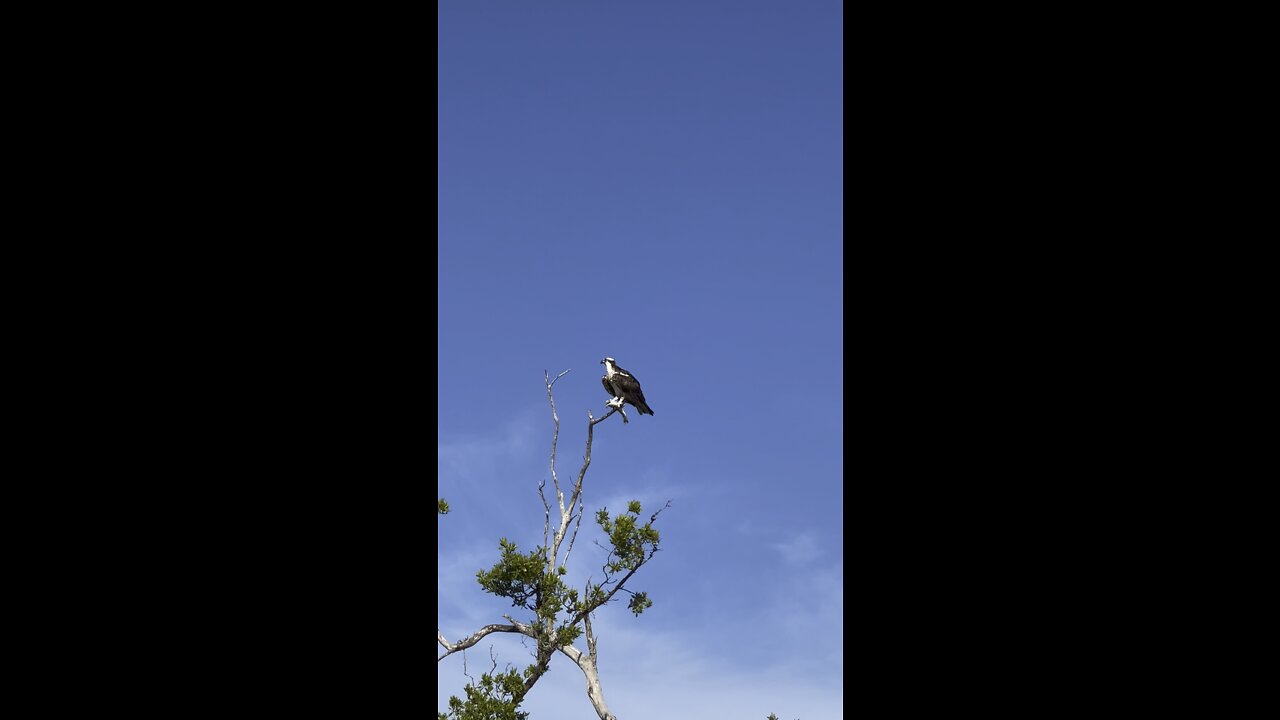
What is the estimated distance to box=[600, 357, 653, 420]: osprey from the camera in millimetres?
7781

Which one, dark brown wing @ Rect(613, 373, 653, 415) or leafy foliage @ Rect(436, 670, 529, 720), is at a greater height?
dark brown wing @ Rect(613, 373, 653, 415)

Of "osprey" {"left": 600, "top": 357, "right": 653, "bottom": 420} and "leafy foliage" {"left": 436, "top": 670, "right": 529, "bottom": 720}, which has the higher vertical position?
"osprey" {"left": 600, "top": 357, "right": 653, "bottom": 420}

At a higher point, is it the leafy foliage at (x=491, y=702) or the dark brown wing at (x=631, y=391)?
the dark brown wing at (x=631, y=391)

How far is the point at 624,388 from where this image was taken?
7.79 metres

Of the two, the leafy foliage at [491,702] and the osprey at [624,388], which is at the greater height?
the osprey at [624,388]

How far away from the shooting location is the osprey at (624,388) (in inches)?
306
